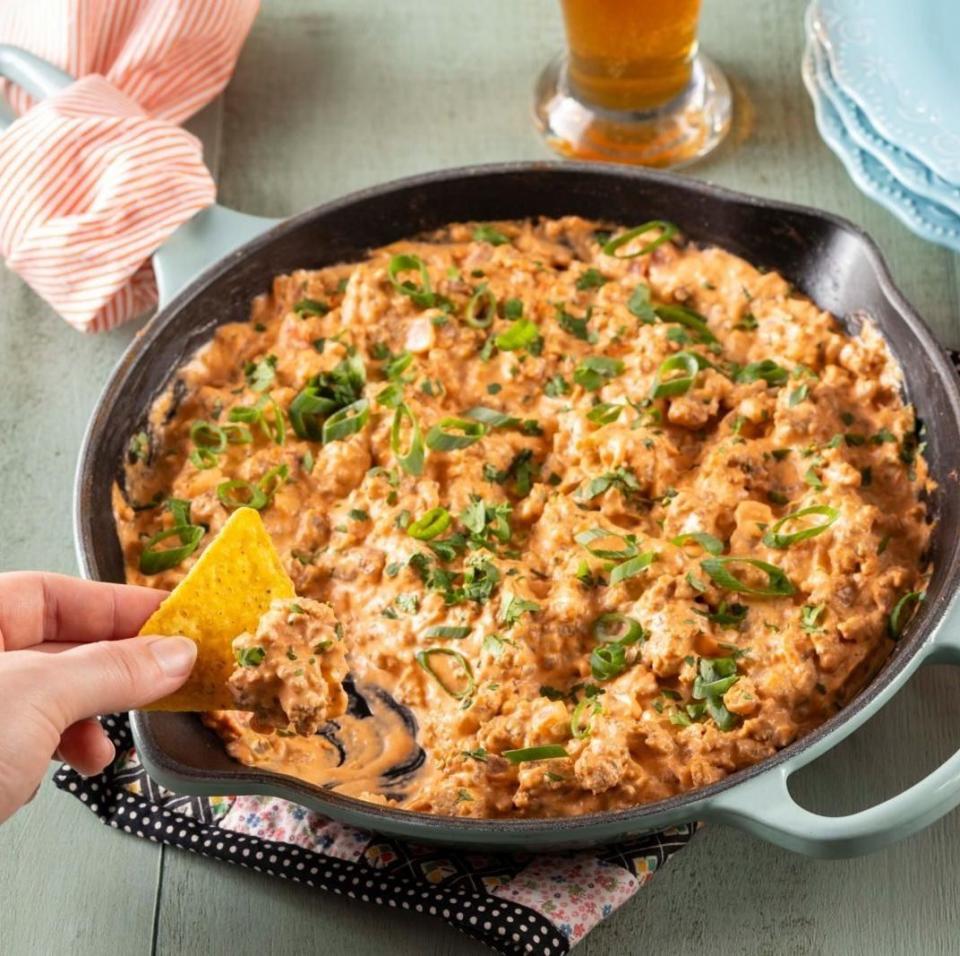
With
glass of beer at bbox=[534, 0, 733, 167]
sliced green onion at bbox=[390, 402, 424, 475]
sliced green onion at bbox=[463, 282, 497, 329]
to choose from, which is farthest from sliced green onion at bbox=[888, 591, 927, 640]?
glass of beer at bbox=[534, 0, 733, 167]

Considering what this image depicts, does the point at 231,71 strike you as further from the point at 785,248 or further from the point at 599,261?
the point at 785,248

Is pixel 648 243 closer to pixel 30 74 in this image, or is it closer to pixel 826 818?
pixel 826 818

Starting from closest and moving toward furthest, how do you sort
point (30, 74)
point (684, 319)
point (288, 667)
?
1. point (288, 667)
2. point (684, 319)
3. point (30, 74)

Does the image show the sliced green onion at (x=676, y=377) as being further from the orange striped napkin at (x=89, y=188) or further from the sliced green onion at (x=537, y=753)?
the orange striped napkin at (x=89, y=188)

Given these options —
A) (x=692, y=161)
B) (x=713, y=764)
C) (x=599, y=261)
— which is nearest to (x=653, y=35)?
(x=692, y=161)

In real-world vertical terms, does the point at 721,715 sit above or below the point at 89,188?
below

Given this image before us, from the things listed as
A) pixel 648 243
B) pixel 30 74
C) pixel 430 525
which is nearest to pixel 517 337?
pixel 648 243

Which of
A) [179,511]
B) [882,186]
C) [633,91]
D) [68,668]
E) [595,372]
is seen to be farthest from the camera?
[633,91]

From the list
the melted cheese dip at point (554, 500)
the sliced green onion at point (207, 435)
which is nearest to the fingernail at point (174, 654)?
the melted cheese dip at point (554, 500)
